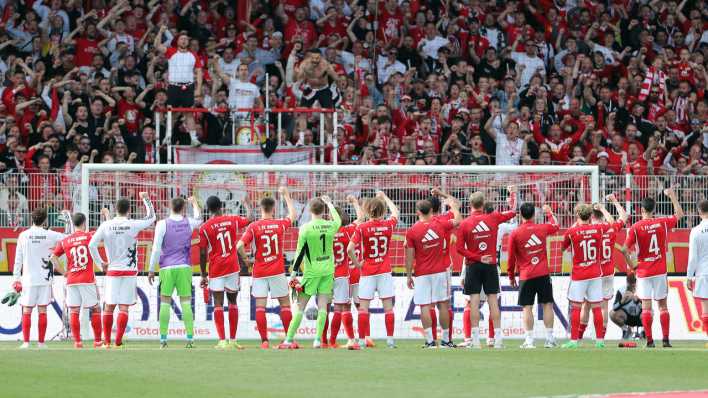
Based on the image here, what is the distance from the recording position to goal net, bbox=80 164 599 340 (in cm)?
1964

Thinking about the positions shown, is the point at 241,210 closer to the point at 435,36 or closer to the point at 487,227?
the point at 487,227

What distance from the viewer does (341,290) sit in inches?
680

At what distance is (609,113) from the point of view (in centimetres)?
2639

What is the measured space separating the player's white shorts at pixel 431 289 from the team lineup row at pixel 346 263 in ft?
0.04

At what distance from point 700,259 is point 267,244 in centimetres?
577

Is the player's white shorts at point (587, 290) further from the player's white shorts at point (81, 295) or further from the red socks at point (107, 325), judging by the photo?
the player's white shorts at point (81, 295)

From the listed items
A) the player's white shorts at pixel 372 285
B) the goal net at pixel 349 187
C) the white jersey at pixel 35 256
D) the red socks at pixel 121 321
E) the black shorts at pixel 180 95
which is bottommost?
the red socks at pixel 121 321

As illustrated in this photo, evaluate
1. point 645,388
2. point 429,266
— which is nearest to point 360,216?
point 429,266

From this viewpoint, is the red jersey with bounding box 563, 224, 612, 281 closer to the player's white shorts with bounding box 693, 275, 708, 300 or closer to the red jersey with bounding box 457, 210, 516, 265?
the red jersey with bounding box 457, 210, 516, 265

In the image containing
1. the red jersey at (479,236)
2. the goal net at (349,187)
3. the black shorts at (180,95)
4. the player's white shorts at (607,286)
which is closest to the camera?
the red jersey at (479,236)

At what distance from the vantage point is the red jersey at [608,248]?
57.6 feet

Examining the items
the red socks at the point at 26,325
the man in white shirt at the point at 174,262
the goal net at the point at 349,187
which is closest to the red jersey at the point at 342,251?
the man in white shirt at the point at 174,262

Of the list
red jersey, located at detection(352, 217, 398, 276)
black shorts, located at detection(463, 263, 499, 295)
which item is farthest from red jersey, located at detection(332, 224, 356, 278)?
black shorts, located at detection(463, 263, 499, 295)

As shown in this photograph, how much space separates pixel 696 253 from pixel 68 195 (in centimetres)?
923
